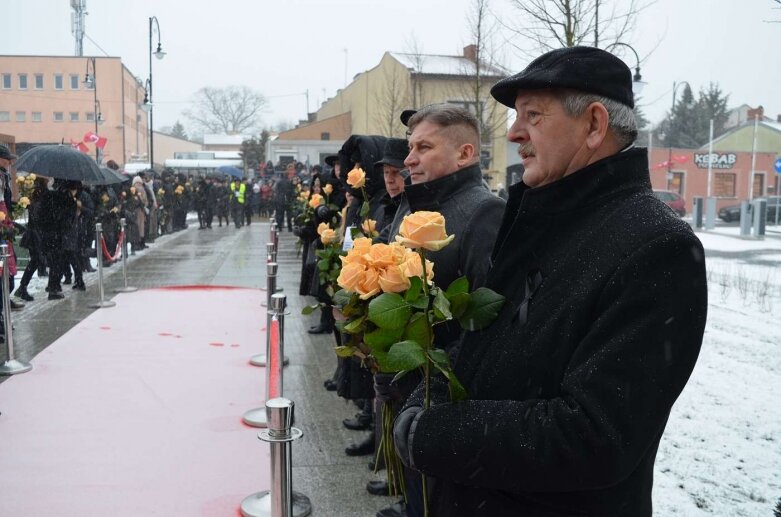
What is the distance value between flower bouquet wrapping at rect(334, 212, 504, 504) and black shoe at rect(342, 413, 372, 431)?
3.56m

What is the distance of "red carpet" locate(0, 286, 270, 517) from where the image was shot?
14.0 ft

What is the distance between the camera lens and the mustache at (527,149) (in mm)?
1822

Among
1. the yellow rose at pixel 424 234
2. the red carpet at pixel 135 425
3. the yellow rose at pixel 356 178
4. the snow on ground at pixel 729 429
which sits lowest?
the red carpet at pixel 135 425

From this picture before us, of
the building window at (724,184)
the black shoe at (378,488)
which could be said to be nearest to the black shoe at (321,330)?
the black shoe at (378,488)

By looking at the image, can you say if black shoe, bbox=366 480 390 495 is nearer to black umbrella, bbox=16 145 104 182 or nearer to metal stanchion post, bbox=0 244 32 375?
metal stanchion post, bbox=0 244 32 375

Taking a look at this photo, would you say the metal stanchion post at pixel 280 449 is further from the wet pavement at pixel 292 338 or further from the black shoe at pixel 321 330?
the black shoe at pixel 321 330

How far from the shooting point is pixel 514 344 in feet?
5.41

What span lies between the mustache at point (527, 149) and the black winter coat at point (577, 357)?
0.12m

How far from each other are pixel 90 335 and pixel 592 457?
832 centimetres

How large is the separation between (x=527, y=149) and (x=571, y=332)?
0.55 m

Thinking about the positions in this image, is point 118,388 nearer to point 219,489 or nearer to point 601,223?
point 219,489

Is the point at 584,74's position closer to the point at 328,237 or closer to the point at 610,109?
the point at 610,109

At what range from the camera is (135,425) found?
5516mm

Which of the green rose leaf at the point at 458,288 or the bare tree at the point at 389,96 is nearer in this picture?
the green rose leaf at the point at 458,288
